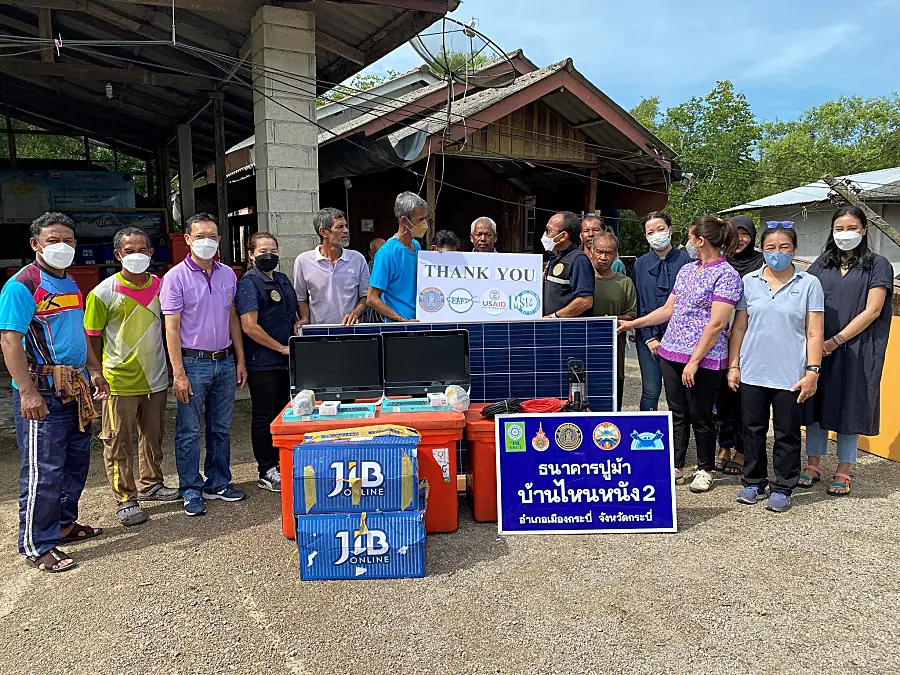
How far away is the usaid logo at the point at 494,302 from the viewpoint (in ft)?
14.2

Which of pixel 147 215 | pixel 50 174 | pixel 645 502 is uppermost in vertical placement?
pixel 50 174

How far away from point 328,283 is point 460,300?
102cm

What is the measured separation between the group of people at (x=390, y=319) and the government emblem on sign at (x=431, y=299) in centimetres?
26

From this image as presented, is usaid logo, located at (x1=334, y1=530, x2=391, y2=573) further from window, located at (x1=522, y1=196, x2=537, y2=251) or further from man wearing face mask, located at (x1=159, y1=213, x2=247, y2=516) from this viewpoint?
window, located at (x1=522, y1=196, x2=537, y2=251)

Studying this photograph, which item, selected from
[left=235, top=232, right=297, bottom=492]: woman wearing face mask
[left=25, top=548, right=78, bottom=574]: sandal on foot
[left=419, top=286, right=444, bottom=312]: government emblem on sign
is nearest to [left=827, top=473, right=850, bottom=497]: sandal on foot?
[left=419, top=286, right=444, bottom=312]: government emblem on sign

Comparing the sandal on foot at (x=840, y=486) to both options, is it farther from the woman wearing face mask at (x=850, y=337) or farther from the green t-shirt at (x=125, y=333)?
the green t-shirt at (x=125, y=333)

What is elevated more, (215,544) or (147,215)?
(147,215)

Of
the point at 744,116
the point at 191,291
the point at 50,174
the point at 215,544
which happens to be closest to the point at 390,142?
the point at 191,291

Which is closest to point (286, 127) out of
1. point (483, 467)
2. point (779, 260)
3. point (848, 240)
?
point (483, 467)

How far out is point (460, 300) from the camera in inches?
171

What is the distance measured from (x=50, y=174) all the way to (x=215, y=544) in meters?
11.7

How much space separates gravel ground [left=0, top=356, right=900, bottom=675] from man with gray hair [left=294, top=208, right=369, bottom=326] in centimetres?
150

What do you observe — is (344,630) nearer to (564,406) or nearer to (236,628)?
(236,628)

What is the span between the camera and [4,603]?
3115mm
